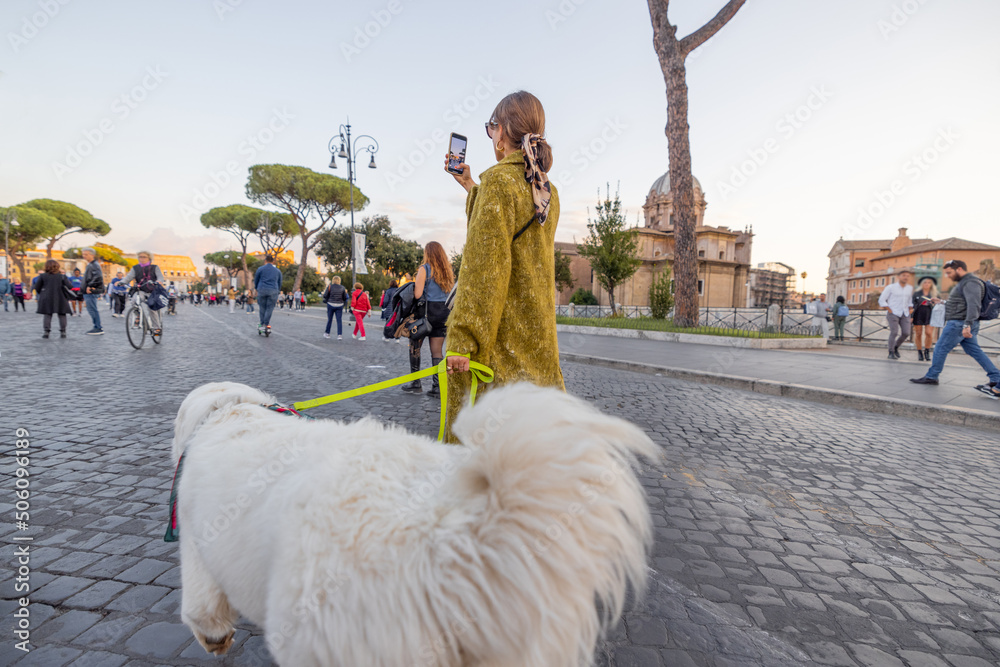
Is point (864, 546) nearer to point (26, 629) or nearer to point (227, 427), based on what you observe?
point (227, 427)

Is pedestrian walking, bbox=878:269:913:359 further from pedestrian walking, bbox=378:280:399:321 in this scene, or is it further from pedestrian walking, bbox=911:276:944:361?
pedestrian walking, bbox=378:280:399:321

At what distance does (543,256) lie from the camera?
2.14 m

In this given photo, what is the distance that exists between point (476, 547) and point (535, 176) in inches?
63.3

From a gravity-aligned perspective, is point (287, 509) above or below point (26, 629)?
above

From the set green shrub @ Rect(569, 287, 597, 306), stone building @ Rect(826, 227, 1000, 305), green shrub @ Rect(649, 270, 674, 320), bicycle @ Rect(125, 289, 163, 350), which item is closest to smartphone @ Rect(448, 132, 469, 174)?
bicycle @ Rect(125, 289, 163, 350)

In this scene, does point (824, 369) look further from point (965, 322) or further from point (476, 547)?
point (476, 547)

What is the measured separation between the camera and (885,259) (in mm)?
75500

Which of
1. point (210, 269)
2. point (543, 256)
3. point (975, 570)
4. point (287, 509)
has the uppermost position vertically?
point (210, 269)

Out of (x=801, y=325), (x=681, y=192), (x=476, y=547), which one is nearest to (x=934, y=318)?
(x=801, y=325)

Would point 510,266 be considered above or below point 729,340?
above

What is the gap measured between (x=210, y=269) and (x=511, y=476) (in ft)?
416

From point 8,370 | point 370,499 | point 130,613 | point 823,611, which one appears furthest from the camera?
point 8,370

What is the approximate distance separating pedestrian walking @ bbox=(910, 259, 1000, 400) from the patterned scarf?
8639 millimetres

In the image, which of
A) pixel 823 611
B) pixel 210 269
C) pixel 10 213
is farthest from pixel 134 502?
pixel 210 269
